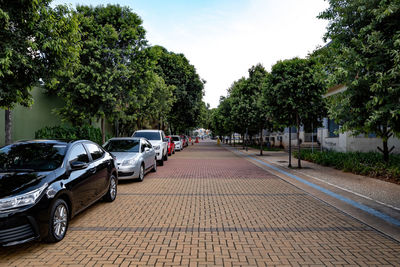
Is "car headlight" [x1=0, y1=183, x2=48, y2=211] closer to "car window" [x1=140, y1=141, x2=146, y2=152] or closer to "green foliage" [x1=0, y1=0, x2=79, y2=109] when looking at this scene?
"green foliage" [x1=0, y1=0, x2=79, y2=109]

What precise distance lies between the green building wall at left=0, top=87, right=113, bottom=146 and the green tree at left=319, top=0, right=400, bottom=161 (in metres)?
13.6

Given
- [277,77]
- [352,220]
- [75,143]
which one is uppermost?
[277,77]

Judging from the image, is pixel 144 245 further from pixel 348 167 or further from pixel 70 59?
pixel 348 167

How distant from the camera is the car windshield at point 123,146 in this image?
1054 centimetres

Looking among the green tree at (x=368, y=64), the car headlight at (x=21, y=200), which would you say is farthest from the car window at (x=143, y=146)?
the green tree at (x=368, y=64)

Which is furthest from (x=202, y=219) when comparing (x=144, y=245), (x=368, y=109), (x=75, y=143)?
(x=368, y=109)

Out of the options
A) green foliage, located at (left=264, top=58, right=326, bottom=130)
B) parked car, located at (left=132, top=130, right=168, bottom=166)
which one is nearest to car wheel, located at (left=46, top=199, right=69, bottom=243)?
parked car, located at (left=132, top=130, right=168, bottom=166)

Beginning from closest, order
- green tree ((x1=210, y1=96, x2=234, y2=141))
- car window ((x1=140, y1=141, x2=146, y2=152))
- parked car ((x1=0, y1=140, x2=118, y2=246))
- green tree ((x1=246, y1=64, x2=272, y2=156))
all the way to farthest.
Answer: parked car ((x1=0, y1=140, x2=118, y2=246)), car window ((x1=140, y1=141, x2=146, y2=152)), green tree ((x1=246, y1=64, x2=272, y2=156)), green tree ((x1=210, y1=96, x2=234, y2=141))

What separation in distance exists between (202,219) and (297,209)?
229cm

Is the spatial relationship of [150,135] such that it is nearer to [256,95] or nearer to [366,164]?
[366,164]

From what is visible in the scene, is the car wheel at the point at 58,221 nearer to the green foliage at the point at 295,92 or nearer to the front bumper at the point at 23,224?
the front bumper at the point at 23,224

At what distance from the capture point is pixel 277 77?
14.1 m

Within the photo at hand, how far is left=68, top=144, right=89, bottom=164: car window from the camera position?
5.33 metres

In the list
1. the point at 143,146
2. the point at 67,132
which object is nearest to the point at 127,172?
the point at 143,146
